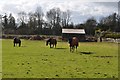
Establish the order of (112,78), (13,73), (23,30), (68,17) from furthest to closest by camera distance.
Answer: (68,17) → (23,30) → (13,73) → (112,78)

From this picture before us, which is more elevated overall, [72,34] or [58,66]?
[72,34]

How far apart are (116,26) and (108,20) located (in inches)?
313

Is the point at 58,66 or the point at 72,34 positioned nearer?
the point at 58,66

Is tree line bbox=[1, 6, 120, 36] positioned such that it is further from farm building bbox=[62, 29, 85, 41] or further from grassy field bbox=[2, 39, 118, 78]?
grassy field bbox=[2, 39, 118, 78]

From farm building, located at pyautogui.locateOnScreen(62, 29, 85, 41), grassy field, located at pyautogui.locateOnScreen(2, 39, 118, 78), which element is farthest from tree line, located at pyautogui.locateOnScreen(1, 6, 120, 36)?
grassy field, located at pyautogui.locateOnScreen(2, 39, 118, 78)

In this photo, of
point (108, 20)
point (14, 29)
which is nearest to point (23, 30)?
point (14, 29)

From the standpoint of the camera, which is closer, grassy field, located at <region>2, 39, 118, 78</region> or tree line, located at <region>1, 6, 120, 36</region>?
grassy field, located at <region>2, 39, 118, 78</region>

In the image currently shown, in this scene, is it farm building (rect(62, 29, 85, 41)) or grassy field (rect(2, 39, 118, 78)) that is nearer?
grassy field (rect(2, 39, 118, 78))

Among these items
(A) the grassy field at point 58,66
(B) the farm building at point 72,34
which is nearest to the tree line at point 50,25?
(B) the farm building at point 72,34

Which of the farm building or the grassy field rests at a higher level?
the farm building

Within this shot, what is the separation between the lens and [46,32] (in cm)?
12200

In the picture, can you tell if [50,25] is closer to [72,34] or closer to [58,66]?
[72,34]

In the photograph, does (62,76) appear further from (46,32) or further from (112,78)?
(46,32)

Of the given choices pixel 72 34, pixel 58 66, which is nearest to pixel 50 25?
pixel 72 34
